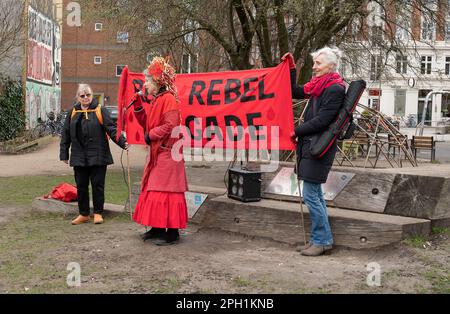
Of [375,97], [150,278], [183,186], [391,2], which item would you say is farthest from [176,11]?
[375,97]

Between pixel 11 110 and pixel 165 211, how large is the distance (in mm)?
19218

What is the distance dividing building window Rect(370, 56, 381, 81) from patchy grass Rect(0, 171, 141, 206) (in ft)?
26.8

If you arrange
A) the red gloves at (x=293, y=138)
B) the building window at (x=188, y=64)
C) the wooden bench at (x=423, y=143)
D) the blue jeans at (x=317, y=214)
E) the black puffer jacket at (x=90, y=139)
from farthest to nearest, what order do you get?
the building window at (x=188, y=64) < the wooden bench at (x=423, y=143) < the black puffer jacket at (x=90, y=139) < the red gloves at (x=293, y=138) < the blue jeans at (x=317, y=214)

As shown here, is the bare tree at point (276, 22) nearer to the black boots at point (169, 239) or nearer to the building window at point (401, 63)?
the building window at point (401, 63)

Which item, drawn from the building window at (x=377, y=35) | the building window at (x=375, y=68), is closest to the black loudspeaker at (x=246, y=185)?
the building window at (x=377, y=35)

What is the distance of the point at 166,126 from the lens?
6254 millimetres

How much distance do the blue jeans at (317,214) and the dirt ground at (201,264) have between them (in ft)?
0.62

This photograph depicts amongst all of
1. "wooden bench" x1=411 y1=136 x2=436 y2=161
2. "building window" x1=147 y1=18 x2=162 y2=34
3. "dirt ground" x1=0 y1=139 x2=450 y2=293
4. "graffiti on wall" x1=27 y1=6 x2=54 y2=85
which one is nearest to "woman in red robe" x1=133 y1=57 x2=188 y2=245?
"dirt ground" x1=0 y1=139 x2=450 y2=293

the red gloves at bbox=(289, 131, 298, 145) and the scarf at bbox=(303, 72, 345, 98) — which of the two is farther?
the red gloves at bbox=(289, 131, 298, 145)

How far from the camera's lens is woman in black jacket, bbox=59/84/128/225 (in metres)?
7.55

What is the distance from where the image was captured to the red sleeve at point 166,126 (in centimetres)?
624

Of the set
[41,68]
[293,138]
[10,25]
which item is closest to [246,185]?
[293,138]

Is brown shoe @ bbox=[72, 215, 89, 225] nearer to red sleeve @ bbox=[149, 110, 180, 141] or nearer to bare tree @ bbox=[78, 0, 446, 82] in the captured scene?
red sleeve @ bbox=[149, 110, 180, 141]
